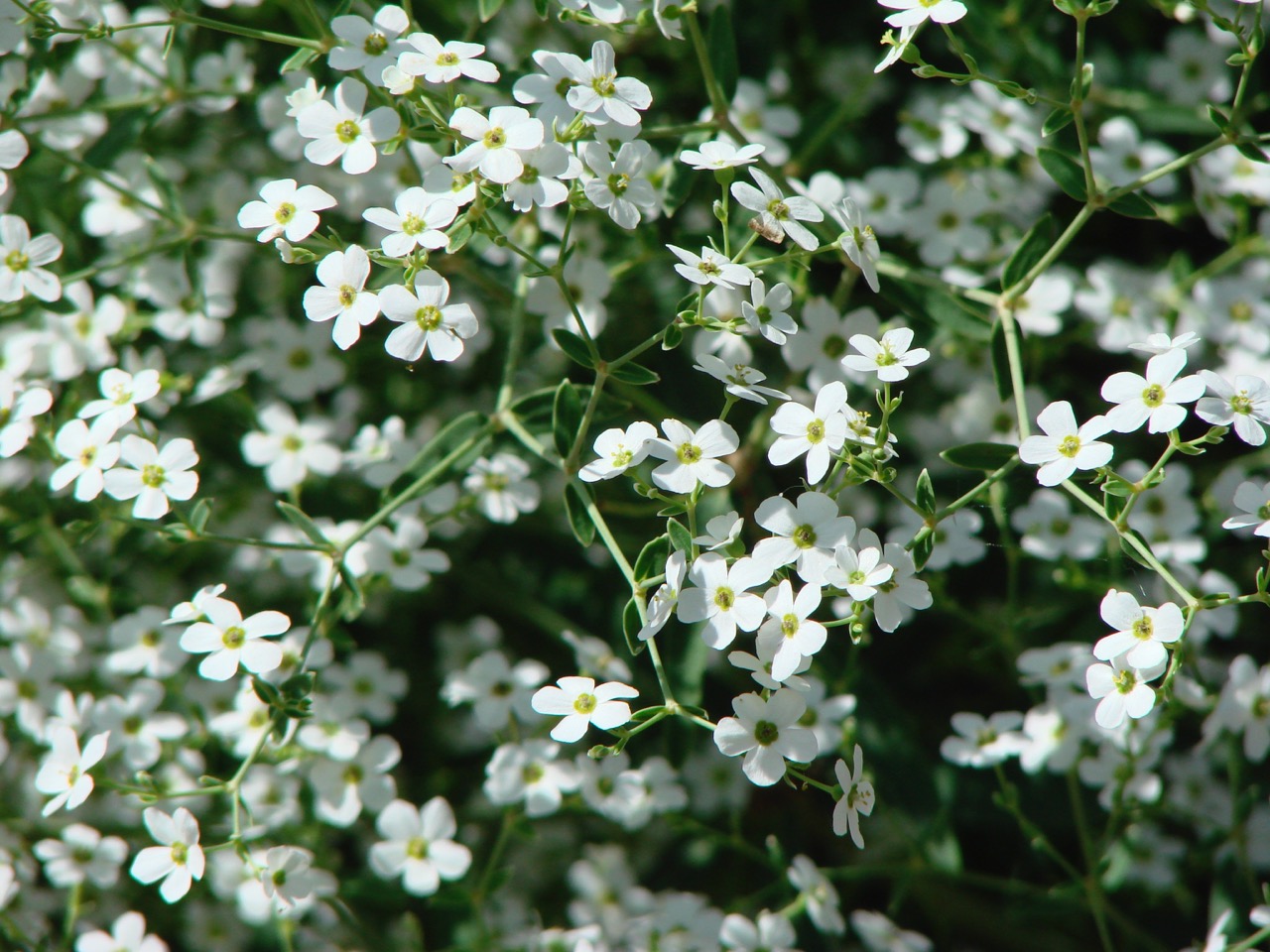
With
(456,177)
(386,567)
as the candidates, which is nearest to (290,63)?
(456,177)

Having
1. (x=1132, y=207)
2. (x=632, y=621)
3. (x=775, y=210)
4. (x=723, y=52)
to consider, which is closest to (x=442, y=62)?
(x=775, y=210)

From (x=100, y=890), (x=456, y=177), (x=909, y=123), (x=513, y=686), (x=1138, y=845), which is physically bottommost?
(x=100, y=890)

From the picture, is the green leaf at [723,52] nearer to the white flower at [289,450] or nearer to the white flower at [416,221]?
the white flower at [416,221]

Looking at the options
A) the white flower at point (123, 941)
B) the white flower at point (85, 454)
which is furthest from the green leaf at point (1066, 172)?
the white flower at point (123, 941)

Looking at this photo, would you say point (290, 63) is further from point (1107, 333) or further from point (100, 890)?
point (100, 890)

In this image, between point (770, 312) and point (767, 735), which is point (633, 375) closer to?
point (770, 312)

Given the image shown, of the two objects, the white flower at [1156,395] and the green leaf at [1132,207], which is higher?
the green leaf at [1132,207]

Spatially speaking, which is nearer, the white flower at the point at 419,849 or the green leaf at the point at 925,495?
the green leaf at the point at 925,495

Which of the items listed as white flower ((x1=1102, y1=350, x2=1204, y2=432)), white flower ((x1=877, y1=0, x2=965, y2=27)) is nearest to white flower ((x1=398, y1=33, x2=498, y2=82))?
white flower ((x1=877, y1=0, x2=965, y2=27))
